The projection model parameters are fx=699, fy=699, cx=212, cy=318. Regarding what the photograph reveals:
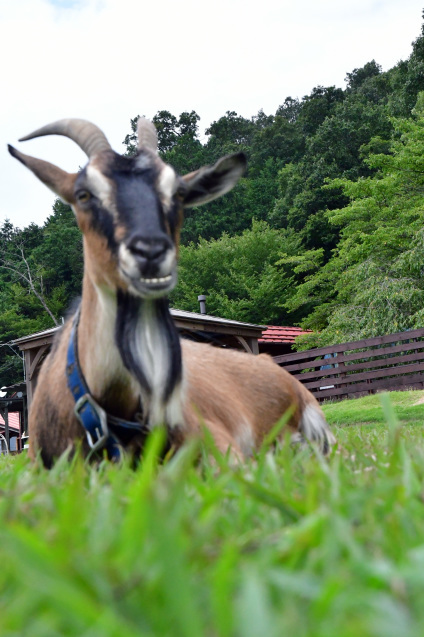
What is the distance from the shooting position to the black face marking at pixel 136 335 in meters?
2.89

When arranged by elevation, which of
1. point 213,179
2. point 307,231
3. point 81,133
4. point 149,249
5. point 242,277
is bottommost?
point 149,249

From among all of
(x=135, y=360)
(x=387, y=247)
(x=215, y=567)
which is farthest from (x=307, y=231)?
(x=215, y=567)

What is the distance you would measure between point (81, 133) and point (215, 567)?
10.6ft

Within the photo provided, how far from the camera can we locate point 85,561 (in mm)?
788

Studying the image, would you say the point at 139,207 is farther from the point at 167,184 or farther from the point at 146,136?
the point at 146,136

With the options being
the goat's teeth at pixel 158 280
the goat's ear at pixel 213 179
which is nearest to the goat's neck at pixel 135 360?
the goat's teeth at pixel 158 280

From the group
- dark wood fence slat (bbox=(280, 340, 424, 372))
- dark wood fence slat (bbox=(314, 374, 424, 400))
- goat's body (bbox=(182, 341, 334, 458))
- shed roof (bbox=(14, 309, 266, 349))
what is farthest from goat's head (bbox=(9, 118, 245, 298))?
dark wood fence slat (bbox=(280, 340, 424, 372))

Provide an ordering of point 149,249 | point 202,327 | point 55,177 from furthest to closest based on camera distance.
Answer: point 202,327, point 55,177, point 149,249

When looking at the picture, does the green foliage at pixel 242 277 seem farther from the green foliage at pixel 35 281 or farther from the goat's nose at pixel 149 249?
the goat's nose at pixel 149 249

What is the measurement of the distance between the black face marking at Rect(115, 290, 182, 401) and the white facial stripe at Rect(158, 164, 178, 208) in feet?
1.57

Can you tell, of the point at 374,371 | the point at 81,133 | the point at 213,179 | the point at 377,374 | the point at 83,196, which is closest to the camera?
the point at 83,196

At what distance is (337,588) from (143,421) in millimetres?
2359

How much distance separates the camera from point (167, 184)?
318cm

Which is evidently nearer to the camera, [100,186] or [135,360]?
[135,360]
